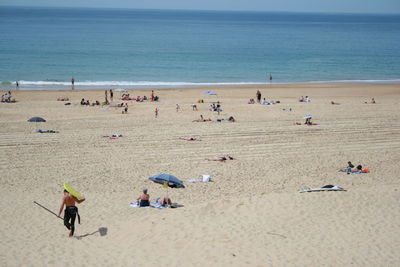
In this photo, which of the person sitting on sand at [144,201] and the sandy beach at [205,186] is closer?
the sandy beach at [205,186]

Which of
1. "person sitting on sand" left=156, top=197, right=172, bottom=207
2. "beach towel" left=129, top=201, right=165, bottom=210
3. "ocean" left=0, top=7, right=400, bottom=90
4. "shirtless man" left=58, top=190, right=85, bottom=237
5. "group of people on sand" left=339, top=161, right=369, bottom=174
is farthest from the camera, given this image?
"ocean" left=0, top=7, right=400, bottom=90

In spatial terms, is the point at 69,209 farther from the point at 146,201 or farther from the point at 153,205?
the point at 153,205

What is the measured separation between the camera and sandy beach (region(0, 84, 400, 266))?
9.95 metres

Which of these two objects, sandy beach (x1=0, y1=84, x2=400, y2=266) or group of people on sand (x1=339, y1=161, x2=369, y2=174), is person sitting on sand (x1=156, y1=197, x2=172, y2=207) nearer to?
sandy beach (x1=0, y1=84, x2=400, y2=266)

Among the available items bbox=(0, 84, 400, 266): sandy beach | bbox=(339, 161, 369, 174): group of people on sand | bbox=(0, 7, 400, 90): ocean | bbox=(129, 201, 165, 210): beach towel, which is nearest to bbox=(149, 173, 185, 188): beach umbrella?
bbox=(0, 84, 400, 266): sandy beach

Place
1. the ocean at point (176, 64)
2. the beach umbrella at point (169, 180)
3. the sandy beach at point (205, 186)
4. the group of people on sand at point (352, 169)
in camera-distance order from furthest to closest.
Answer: the ocean at point (176, 64)
the group of people on sand at point (352, 169)
the beach umbrella at point (169, 180)
the sandy beach at point (205, 186)

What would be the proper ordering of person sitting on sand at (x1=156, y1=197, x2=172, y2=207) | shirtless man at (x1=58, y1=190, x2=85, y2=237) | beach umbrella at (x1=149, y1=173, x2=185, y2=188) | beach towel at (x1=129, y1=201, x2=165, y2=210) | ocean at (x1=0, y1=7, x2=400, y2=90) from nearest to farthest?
shirtless man at (x1=58, y1=190, x2=85, y2=237) → beach towel at (x1=129, y1=201, x2=165, y2=210) → person sitting on sand at (x1=156, y1=197, x2=172, y2=207) → beach umbrella at (x1=149, y1=173, x2=185, y2=188) → ocean at (x1=0, y1=7, x2=400, y2=90)

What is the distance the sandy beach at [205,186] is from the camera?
392 inches

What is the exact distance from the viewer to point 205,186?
49.5ft

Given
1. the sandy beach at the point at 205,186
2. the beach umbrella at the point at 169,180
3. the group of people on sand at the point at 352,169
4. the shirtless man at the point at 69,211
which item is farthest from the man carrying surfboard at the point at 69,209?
the group of people on sand at the point at 352,169

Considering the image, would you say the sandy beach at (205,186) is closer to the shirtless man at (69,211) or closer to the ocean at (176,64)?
the shirtless man at (69,211)

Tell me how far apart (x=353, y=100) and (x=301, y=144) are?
15.6 metres

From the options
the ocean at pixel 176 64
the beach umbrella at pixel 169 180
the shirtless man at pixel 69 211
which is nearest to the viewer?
the shirtless man at pixel 69 211

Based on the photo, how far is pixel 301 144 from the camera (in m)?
20.9
